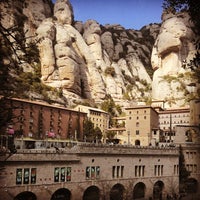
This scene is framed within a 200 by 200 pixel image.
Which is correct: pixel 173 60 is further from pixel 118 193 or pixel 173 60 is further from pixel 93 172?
pixel 93 172

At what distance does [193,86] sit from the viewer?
4382 inches

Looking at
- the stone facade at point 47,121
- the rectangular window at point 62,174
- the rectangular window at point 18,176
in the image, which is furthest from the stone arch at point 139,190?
the rectangular window at point 18,176

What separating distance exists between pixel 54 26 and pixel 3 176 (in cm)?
8607

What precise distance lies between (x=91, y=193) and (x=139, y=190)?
11070 mm

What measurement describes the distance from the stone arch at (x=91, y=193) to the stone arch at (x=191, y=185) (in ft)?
78.1

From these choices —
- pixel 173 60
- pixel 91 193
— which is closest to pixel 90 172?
pixel 91 193

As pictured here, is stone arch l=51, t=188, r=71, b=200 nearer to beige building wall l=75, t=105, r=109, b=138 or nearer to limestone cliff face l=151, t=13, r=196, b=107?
beige building wall l=75, t=105, r=109, b=138

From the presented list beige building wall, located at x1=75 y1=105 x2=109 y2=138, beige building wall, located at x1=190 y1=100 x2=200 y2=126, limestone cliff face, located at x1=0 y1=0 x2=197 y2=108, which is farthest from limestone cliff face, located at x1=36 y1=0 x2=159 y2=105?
beige building wall, located at x1=190 y1=100 x2=200 y2=126

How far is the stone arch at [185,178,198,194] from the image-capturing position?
65.1 meters

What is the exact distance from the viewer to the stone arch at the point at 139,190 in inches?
2196

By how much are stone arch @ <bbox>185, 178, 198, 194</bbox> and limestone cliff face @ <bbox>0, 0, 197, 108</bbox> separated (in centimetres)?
4932

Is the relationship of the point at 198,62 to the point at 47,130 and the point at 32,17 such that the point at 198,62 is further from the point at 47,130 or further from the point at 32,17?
the point at 32,17

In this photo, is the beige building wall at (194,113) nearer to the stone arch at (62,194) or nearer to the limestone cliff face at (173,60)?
the limestone cliff face at (173,60)

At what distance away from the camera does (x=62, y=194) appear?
4491 centimetres
